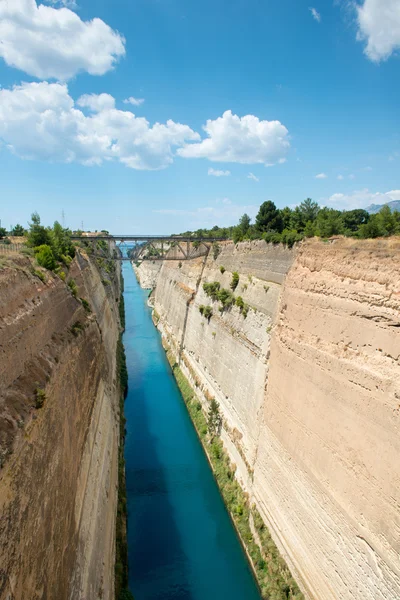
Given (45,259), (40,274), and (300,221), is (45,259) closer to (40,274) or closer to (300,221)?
(40,274)

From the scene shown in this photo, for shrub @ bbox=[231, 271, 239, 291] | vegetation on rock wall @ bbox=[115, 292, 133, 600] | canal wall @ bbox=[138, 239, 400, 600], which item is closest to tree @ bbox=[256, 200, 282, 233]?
shrub @ bbox=[231, 271, 239, 291]

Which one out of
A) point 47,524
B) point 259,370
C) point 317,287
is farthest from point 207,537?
point 317,287

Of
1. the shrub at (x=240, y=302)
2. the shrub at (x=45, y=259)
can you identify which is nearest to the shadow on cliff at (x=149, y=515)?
the shrub at (x=240, y=302)

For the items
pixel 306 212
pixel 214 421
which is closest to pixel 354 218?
pixel 306 212

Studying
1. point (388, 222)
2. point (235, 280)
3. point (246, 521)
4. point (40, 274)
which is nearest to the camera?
point (40, 274)

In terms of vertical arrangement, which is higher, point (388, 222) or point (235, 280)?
point (388, 222)

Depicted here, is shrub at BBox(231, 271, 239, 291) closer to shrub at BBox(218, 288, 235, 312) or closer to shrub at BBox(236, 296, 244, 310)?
shrub at BBox(218, 288, 235, 312)

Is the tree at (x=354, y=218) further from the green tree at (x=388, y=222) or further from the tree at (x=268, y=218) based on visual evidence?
the green tree at (x=388, y=222)
